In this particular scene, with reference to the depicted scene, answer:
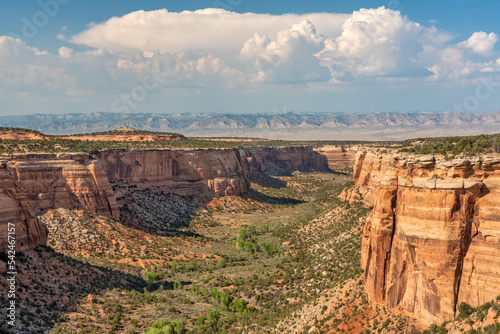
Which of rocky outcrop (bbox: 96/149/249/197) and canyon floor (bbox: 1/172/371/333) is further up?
rocky outcrop (bbox: 96/149/249/197)

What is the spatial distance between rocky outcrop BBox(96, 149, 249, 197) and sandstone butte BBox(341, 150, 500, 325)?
2563 inches

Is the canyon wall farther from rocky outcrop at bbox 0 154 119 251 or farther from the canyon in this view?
the canyon

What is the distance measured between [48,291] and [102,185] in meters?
25.7

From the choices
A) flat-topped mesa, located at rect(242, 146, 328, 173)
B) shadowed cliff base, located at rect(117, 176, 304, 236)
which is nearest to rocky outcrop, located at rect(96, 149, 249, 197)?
shadowed cliff base, located at rect(117, 176, 304, 236)

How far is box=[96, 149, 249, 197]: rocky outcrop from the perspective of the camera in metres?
84.8

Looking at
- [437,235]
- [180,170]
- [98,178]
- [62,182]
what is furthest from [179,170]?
[437,235]

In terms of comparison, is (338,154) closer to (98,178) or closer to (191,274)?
(98,178)

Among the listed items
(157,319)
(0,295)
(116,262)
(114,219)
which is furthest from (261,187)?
(0,295)

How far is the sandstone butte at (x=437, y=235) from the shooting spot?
22234 mm

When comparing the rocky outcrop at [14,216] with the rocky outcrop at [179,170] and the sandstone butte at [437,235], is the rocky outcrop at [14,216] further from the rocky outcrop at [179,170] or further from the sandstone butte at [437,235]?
the rocky outcrop at [179,170]

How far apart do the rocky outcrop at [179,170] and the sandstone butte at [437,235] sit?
65.1m

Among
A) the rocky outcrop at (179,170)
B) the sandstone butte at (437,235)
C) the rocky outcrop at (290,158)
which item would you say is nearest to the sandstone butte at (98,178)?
the rocky outcrop at (179,170)

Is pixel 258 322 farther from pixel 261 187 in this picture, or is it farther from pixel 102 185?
pixel 261 187

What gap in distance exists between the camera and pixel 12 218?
36.5m
